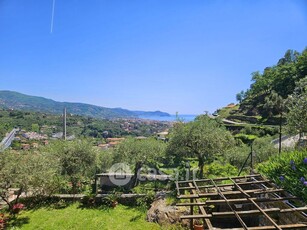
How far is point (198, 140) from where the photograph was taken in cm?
1373

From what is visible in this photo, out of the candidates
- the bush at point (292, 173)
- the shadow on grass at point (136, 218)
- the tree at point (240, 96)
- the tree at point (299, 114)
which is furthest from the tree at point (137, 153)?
the tree at point (240, 96)

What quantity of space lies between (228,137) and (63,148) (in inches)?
449

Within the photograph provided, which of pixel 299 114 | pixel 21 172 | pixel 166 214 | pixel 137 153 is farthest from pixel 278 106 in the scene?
pixel 21 172

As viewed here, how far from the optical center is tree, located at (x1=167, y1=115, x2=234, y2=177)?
545 inches

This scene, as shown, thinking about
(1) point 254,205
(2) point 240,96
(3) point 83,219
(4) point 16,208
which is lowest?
(3) point 83,219

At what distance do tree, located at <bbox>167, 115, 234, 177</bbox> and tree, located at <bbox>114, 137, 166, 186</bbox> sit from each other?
2.48 m

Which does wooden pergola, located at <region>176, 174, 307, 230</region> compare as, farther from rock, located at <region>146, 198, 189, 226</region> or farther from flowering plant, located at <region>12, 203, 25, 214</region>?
flowering plant, located at <region>12, 203, 25, 214</region>

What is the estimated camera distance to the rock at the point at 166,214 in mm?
9758

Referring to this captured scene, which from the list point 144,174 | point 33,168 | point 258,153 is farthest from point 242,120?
point 33,168

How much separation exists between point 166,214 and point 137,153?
7.31 metres

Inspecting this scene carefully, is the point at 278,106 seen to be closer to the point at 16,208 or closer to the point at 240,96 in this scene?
the point at 16,208

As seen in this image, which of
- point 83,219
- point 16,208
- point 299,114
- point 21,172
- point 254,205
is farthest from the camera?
point 16,208

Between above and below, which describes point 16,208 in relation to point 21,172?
below

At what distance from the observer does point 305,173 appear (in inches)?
212
